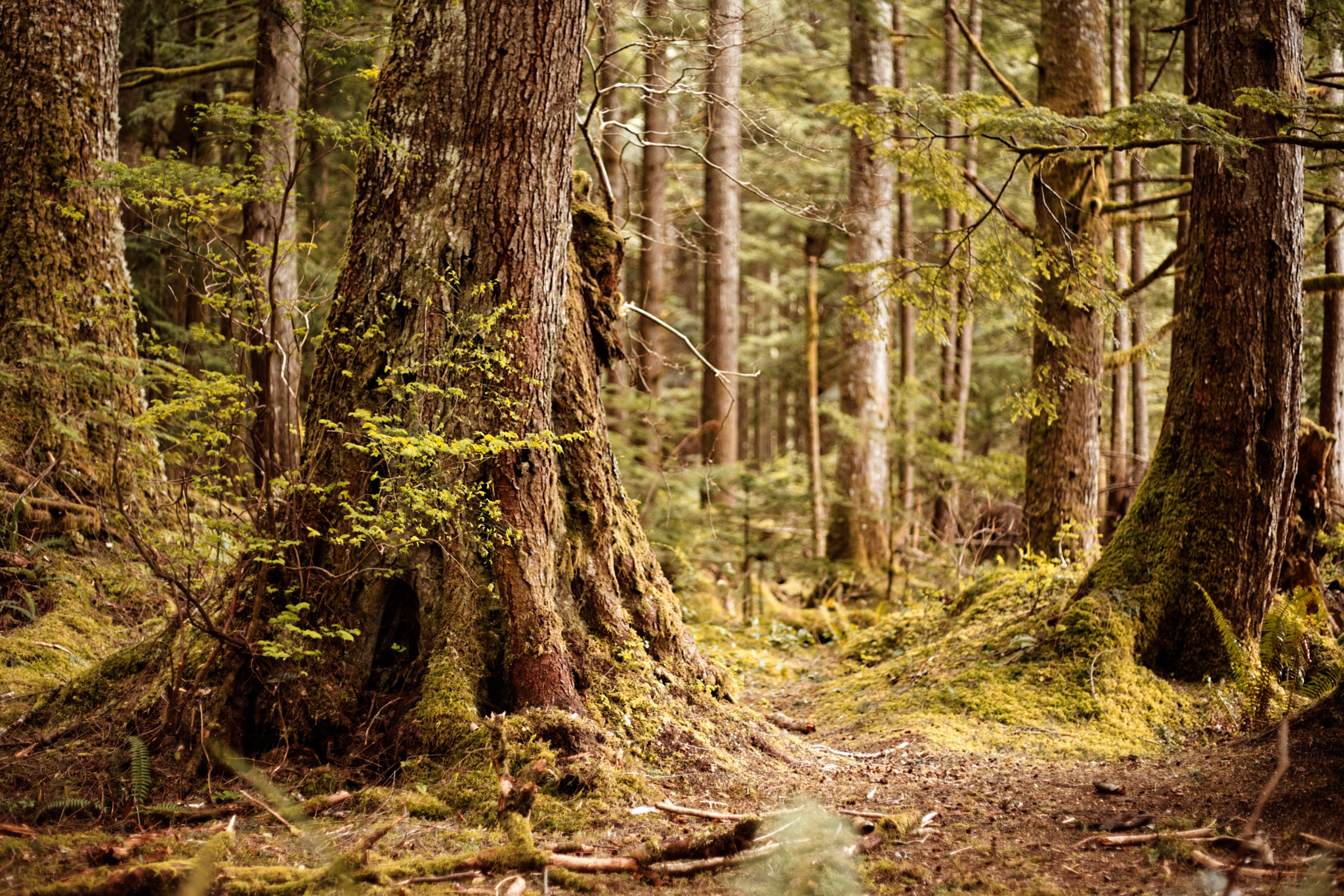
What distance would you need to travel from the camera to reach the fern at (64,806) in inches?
125

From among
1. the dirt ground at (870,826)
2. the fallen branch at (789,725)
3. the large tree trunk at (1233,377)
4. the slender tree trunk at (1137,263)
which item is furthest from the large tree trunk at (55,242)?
the slender tree trunk at (1137,263)

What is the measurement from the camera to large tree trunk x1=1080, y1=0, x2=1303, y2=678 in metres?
5.70

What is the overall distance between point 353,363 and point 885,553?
9289 mm

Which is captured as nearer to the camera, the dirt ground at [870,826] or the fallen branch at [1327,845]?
the fallen branch at [1327,845]

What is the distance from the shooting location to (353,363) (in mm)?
4188

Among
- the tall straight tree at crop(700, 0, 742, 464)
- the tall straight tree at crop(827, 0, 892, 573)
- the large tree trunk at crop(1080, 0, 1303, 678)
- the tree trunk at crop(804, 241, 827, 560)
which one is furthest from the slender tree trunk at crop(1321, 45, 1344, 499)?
the tall straight tree at crop(700, 0, 742, 464)

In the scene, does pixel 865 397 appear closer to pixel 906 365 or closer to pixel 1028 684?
pixel 906 365

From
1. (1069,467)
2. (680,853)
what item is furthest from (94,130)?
(1069,467)

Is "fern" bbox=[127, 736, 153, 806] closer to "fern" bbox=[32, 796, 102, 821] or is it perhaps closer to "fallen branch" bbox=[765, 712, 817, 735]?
"fern" bbox=[32, 796, 102, 821]

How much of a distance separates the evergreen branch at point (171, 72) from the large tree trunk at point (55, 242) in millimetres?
2671

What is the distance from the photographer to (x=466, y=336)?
4.07m

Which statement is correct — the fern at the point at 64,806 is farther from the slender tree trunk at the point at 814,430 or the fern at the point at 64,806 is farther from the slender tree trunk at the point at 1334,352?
the slender tree trunk at the point at 814,430

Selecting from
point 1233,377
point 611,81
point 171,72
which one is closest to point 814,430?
point 611,81

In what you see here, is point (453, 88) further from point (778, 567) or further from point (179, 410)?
point (778, 567)
